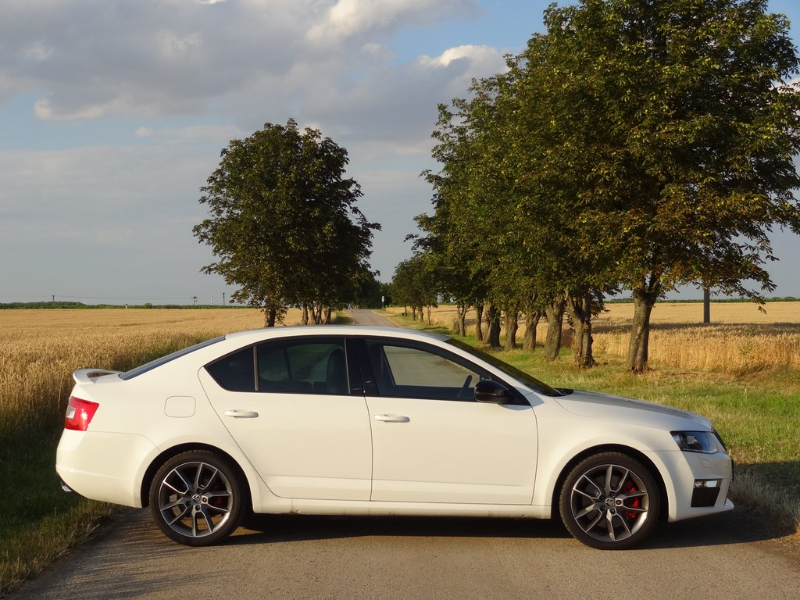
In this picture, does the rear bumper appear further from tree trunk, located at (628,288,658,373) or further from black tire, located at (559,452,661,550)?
tree trunk, located at (628,288,658,373)

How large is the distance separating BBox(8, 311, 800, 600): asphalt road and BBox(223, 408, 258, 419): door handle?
0.94 metres

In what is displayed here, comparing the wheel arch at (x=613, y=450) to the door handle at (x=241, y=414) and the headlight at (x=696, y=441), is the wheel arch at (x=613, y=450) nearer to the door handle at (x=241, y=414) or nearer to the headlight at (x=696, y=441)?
the headlight at (x=696, y=441)

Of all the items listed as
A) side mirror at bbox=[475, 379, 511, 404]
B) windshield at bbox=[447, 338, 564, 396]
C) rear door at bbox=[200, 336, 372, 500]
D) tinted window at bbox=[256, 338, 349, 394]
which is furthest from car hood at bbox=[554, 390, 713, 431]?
tinted window at bbox=[256, 338, 349, 394]

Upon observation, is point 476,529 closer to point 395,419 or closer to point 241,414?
point 395,419

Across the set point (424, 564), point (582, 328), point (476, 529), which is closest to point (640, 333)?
point (582, 328)

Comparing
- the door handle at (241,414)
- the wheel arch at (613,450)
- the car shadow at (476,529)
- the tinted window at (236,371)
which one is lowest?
the car shadow at (476,529)

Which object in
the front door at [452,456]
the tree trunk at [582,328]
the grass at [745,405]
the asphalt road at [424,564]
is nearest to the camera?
the asphalt road at [424,564]

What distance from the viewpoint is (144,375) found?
20.9 feet

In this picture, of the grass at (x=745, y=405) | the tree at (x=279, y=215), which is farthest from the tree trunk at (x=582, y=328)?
the tree at (x=279, y=215)

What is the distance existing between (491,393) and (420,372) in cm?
63

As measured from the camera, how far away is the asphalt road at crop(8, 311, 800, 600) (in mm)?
5051

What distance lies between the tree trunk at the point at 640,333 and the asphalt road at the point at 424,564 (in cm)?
1344

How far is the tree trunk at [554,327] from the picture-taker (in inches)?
1121

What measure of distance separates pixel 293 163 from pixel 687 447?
30393 mm
